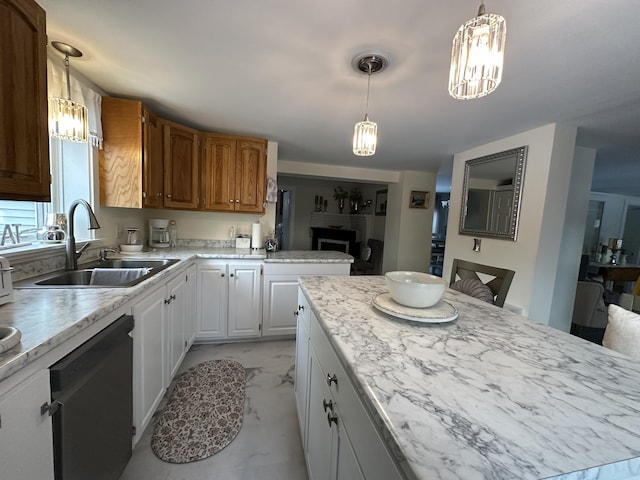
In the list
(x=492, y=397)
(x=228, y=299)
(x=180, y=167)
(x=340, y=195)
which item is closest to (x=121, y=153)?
(x=180, y=167)

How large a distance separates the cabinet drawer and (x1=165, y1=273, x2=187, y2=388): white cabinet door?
1366 mm

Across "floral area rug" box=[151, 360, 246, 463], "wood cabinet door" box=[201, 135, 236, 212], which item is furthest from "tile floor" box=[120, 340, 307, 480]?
"wood cabinet door" box=[201, 135, 236, 212]

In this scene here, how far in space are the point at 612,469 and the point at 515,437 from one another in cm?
14

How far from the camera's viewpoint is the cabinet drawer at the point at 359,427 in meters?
0.53

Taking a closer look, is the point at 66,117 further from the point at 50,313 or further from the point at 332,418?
the point at 332,418

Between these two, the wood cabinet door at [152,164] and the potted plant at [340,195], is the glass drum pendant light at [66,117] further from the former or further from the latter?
the potted plant at [340,195]

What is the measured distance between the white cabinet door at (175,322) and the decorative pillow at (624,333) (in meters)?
2.27

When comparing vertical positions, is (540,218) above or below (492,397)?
above

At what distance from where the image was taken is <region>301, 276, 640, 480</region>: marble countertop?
1.40 feet

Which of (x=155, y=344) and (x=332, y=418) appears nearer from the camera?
(x=332, y=418)

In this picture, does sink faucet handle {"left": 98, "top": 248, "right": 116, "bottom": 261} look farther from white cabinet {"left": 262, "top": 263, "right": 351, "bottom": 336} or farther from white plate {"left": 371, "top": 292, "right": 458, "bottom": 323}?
white plate {"left": 371, "top": 292, "right": 458, "bottom": 323}

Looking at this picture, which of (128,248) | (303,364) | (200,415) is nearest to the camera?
(303,364)

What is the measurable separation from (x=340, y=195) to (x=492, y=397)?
6.06 m

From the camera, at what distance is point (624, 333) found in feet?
3.07
